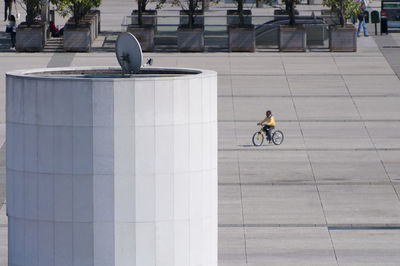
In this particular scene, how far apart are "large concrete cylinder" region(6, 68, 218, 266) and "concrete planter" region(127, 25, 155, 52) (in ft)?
108

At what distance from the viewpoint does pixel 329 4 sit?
165ft

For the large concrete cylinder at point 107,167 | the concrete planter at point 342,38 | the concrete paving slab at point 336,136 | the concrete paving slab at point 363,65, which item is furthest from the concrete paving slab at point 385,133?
the large concrete cylinder at point 107,167

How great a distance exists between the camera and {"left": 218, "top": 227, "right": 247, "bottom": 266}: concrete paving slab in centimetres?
2322

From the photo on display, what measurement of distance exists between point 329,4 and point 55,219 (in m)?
35.5

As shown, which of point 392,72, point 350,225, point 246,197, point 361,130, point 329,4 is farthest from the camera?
point 329,4

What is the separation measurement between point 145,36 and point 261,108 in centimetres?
1237

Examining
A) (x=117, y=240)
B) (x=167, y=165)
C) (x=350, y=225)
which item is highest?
(x=167, y=165)

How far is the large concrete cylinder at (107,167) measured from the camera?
16.5 meters

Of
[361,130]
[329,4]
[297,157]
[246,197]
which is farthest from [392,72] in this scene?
[246,197]

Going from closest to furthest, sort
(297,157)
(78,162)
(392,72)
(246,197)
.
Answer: (78,162), (246,197), (297,157), (392,72)

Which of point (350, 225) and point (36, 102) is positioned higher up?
point (36, 102)

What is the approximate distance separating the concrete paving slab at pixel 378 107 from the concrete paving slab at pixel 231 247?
13903 mm

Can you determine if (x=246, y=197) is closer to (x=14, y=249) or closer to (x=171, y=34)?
(x=14, y=249)

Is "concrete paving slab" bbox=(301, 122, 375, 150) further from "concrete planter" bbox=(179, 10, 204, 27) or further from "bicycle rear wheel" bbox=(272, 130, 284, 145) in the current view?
"concrete planter" bbox=(179, 10, 204, 27)
